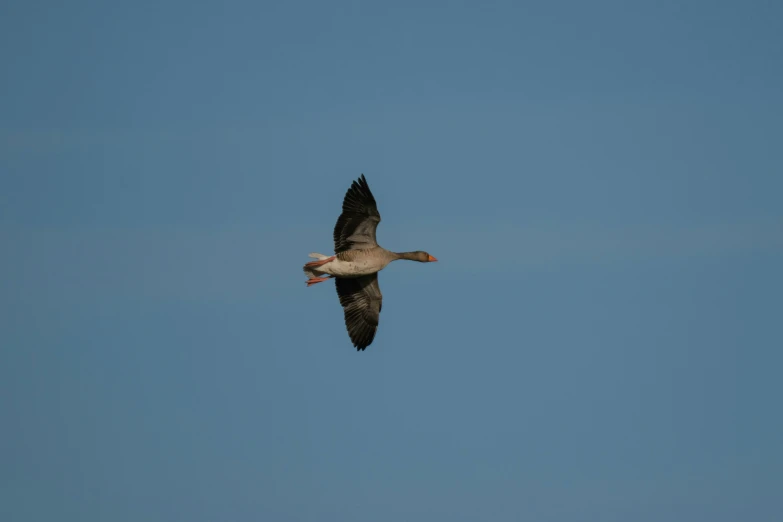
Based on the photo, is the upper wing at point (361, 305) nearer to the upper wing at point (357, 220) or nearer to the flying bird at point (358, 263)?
the flying bird at point (358, 263)

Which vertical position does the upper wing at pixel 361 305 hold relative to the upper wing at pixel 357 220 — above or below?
below

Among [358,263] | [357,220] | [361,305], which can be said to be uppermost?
[357,220]

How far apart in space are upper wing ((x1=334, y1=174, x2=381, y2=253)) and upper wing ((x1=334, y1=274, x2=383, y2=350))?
2.26 metres

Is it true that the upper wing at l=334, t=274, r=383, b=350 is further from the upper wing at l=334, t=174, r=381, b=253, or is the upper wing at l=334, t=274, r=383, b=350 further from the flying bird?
the upper wing at l=334, t=174, r=381, b=253

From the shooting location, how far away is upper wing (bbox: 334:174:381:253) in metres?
35.3

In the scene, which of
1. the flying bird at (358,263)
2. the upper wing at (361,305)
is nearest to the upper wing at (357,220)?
the flying bird at (358,263)

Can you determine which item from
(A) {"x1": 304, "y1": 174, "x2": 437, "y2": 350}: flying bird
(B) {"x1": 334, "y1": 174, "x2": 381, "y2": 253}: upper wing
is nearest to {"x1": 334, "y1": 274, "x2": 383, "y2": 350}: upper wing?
(A) {"x1": 304, "y1": 174, "x2": 437, "y2": 350}: flying bird

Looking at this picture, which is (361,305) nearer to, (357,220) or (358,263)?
(358,263)

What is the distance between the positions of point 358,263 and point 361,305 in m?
2.65

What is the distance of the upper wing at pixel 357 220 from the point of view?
116ft

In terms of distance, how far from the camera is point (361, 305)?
38594 millimetres

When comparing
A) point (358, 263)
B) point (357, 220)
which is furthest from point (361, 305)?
point (357, 220)

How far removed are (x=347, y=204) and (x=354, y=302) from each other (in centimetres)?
415

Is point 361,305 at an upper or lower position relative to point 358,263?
lower
